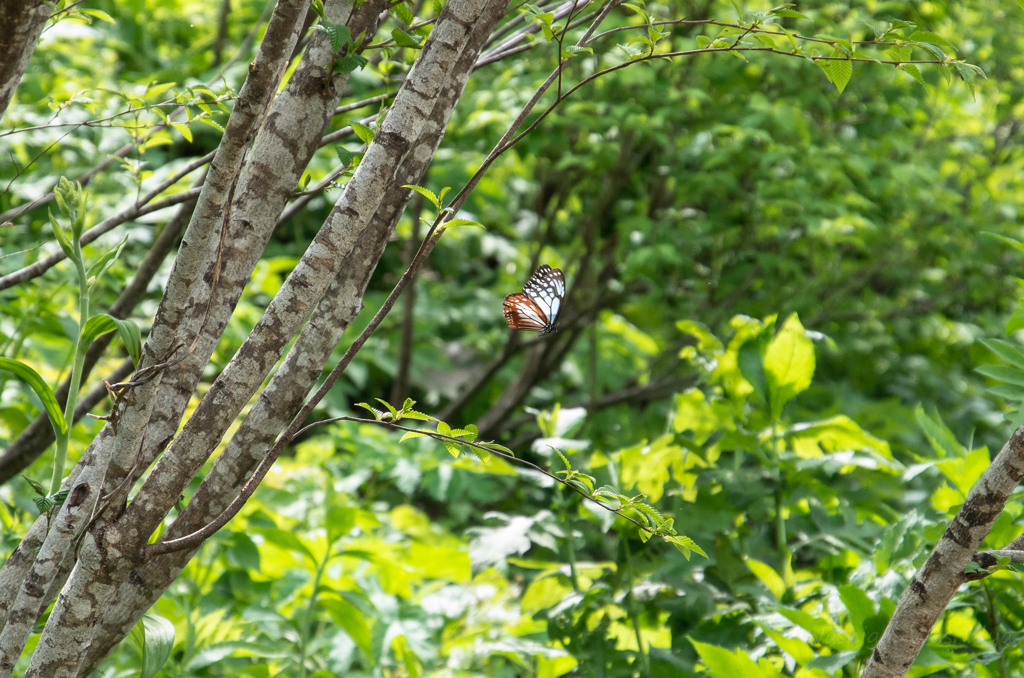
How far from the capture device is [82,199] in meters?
1.06

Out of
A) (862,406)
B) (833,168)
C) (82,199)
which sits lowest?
(862,406)

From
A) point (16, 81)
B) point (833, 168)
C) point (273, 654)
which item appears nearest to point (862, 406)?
point (833, 168)

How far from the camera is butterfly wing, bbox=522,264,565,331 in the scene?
64.9 inches

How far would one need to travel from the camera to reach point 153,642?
4.05 feet

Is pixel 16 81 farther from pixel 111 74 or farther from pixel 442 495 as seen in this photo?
pixel 111 74

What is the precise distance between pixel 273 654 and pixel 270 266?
1611 millimetres

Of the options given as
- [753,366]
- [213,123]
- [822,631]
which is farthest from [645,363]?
[213,123]

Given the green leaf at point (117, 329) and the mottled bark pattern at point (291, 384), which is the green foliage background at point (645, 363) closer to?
the mottled bark pattern at point (291, 384)

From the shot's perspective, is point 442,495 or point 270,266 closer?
point 442,495

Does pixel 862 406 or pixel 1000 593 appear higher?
pixel 1000 593

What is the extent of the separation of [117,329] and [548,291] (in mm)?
970

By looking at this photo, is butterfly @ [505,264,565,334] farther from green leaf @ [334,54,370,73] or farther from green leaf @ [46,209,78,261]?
green leaf @ [46,209,78,261]

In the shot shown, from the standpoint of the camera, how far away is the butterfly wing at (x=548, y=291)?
165cm

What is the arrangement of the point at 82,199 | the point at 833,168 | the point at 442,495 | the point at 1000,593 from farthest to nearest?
the point at 833,168
the point at 442,495
the point at 1000,593
the point at 82,199
